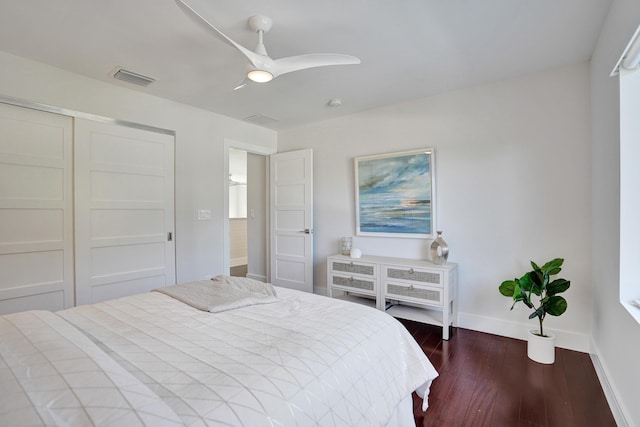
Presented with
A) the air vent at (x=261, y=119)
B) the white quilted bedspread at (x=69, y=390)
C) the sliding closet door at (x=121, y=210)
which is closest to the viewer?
the white quilted bedspread at (x=69, y=390)

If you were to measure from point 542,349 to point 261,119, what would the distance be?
12.7 feet

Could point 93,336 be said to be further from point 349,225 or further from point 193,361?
point 349,225

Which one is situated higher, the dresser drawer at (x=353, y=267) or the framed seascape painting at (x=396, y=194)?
the framed seascape painting at (x=396, y=194)

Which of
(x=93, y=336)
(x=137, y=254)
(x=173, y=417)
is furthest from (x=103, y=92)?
(x=173, y=417)

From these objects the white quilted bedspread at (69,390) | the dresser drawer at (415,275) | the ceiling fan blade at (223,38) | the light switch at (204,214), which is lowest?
the dresser drawer at (415,275)

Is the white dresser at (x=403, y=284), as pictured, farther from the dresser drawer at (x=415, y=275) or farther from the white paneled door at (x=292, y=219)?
the white paneled door at (x=292, y=219)

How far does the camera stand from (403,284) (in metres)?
3.16

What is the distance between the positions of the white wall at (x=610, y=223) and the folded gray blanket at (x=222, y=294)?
1947 mm

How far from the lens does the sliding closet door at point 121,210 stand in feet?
9.44

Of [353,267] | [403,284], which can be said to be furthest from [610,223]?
[353,267]

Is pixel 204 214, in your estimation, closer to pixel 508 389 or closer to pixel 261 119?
pixel 261 119

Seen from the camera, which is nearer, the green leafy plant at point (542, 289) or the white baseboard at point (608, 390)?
the white baseboard at point (608, 390)

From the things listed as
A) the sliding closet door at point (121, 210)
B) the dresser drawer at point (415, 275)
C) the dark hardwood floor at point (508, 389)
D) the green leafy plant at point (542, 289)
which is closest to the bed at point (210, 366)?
the dark hardwood floor at point (508, 389)

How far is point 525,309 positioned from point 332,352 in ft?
8.21
